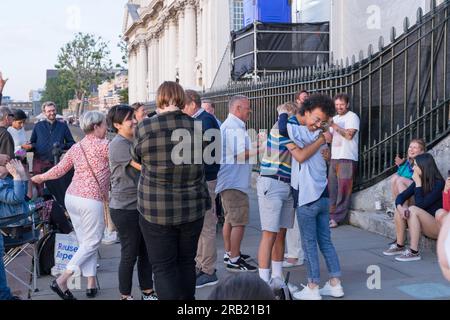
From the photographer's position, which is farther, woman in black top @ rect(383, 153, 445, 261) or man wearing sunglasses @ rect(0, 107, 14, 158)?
man wearing sunglasses @ rect(0, 107, 14, 158)

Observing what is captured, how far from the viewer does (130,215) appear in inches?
202

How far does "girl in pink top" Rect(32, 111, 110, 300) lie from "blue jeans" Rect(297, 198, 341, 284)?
183 cm

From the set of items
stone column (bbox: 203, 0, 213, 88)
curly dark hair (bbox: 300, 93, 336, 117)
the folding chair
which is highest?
stone column (bbox: 203, 0, 213, 88)

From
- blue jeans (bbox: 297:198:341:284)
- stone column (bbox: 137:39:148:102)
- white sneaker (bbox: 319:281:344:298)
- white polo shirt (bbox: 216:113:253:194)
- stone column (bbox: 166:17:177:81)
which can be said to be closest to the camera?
blue jeans (bbox: 297:198:341:284)

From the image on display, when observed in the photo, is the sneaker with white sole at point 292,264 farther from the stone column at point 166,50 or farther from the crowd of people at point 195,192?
the stone column at point 166,50

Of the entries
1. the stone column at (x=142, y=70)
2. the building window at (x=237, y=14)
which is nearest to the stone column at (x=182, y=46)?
the building window at (x=237, y=14)

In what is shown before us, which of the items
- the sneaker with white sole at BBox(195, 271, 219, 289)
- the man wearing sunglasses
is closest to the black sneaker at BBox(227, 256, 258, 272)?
the sneaker with white sole at BBox(195, 271, 219, 289)

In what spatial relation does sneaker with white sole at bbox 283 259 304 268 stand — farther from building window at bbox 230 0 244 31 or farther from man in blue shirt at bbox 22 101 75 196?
building window at bbox 230 0 244 31

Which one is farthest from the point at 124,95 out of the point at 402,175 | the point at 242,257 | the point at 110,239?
the point at 242,257

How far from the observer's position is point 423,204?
6.64 metres

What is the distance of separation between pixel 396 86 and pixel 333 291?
3802mm

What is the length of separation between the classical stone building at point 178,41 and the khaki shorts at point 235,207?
1604 cm

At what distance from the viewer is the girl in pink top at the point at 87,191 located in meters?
5.56

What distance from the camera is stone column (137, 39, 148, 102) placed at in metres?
62.3
